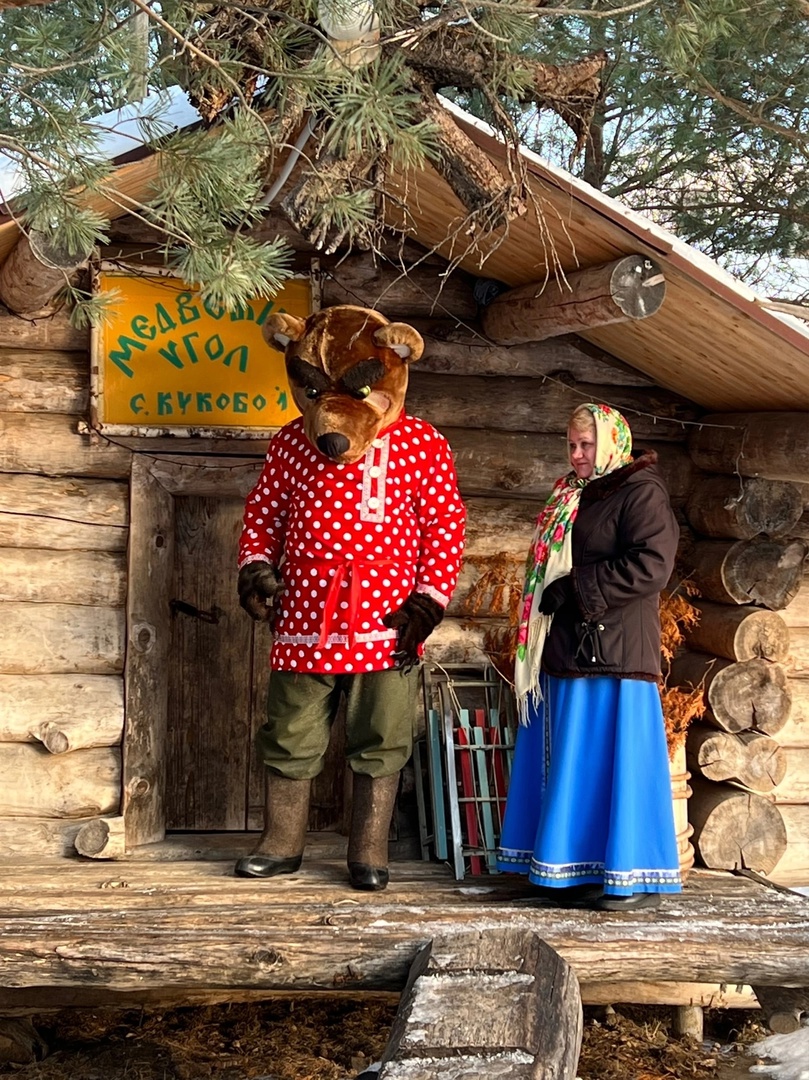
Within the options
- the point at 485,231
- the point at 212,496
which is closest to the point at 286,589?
the point at 212,496

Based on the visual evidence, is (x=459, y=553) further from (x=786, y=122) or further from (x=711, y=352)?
(x=786, y=122)

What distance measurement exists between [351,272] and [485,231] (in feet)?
4.24

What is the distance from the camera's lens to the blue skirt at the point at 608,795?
452 centimetres

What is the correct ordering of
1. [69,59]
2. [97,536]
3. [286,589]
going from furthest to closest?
[97,536], [286,589], [69,59]

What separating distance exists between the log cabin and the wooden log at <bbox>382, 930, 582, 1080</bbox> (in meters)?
0.26

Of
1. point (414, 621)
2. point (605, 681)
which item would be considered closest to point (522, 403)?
point (414, 621)

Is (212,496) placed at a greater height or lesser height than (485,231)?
lesser

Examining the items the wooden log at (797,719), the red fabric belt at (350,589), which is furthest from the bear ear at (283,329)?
the wooden log at (797,719)

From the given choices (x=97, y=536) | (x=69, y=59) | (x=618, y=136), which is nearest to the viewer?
(x=69, y=59)

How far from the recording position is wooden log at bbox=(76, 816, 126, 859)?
5199mm

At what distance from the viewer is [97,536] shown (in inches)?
214

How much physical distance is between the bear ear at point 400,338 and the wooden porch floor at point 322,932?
1980 millimetres

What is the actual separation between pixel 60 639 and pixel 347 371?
1754mm

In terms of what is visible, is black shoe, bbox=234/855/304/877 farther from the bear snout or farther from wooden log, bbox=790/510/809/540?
wooden log, bbox=790/510/809/540
